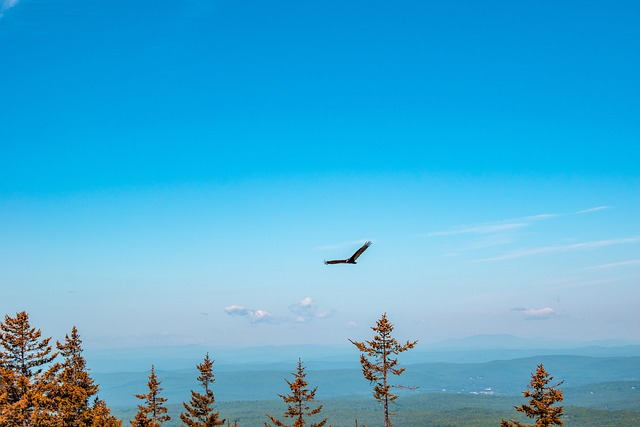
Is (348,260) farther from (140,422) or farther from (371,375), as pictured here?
(371,375)

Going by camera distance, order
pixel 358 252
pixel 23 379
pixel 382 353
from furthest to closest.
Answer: pixel 382 353 → pixel 23 379 → pixel 358 252

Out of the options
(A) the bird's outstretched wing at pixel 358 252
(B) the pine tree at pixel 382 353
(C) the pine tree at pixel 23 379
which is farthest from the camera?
(B) the pine tree at pixel 382 353

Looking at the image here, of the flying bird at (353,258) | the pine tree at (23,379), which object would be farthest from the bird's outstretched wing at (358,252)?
the pine tree at (23,379)

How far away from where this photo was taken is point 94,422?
3178 cm

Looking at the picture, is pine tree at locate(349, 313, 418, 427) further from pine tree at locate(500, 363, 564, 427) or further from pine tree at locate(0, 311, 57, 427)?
pine tree at locate(0, 311, 57, 427)

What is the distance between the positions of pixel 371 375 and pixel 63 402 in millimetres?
21802

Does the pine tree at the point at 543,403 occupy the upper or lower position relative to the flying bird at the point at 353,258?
lower

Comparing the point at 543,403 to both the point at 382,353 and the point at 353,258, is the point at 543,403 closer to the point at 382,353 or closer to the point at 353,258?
the point at 382,353

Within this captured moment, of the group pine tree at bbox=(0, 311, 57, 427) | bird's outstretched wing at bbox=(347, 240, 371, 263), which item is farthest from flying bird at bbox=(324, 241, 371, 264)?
pine tree at bbox=(0, 311, 57, 427)

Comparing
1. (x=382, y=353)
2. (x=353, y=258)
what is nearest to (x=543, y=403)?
(x=382, y=353)

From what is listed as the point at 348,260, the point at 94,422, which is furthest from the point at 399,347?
the point at 348,260

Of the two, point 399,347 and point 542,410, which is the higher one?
point 399,347

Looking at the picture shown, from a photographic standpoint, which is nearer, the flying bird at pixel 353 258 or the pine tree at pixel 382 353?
the flying bird at pixel 353 258

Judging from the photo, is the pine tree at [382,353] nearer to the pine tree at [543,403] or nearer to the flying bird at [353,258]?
the pine tree at [543,403]
